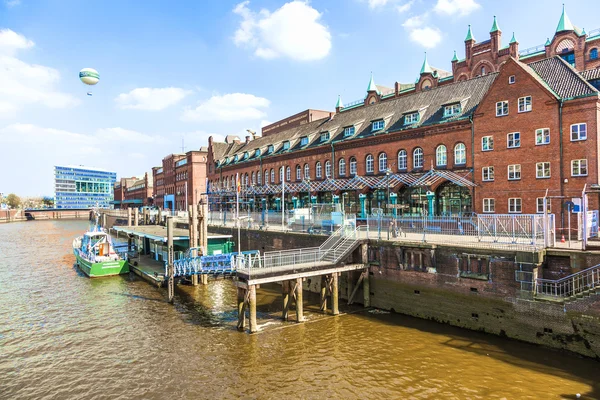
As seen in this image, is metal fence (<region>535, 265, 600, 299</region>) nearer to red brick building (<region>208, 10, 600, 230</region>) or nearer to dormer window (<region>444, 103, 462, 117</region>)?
red brick building (<region>208, 10, 600, 230</region>)

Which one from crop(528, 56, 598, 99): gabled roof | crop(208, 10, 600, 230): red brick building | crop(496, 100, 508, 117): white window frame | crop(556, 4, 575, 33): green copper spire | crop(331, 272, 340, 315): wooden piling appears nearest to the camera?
→ crop(331, 272, 340, 315): wooden piling

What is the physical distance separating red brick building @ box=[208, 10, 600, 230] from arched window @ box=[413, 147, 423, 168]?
111mm

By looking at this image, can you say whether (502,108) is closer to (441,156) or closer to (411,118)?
(441,156)

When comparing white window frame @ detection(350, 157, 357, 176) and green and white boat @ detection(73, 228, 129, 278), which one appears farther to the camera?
white window frame @ detection(350, 157, 357, 176)

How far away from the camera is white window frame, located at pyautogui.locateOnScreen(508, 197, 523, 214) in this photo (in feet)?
88.7

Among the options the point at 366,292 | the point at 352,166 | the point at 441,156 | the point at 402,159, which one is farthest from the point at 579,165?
the point at 352,166

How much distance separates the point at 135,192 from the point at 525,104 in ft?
417

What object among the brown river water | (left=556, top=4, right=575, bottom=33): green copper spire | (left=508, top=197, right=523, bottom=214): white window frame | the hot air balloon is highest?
(left=556, top=4, right=575, bottom=33): green copper spire

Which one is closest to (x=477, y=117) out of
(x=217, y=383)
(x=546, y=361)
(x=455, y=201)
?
(x=455, y=201)

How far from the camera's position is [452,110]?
3269 centimetres

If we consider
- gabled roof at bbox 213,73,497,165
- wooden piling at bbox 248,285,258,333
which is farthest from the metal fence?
gabled roof at bbox 213,73,497,165

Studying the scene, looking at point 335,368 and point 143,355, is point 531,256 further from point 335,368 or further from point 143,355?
point 143,355

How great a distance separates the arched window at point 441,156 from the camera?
32469 millimetres

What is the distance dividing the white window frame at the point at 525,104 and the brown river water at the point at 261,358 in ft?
53.2
